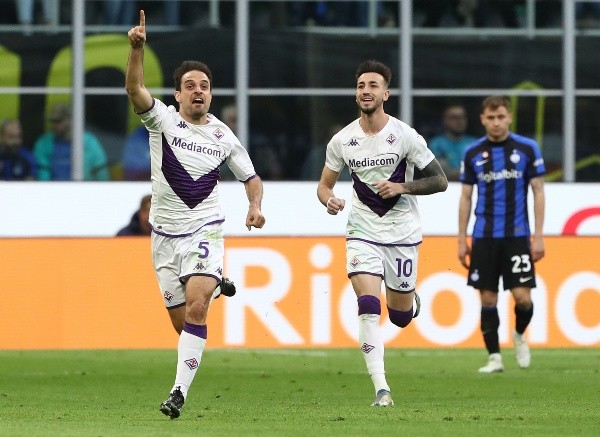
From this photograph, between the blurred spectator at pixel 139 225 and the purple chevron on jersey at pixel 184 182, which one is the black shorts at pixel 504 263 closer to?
the purple chevron on jersey at pixel 184 182

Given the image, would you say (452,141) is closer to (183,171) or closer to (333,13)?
(333,13)

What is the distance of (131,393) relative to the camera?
12.3 metres

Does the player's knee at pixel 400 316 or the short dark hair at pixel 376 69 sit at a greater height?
the short dark hair at pixel 376 69

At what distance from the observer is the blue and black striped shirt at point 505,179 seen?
46.9 feet

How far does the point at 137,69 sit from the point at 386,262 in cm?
237

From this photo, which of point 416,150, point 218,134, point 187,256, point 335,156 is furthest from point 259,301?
point 187,256

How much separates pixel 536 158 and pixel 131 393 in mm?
4016

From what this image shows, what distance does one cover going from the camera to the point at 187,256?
424 inches

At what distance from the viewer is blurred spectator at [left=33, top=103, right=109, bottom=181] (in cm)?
2252

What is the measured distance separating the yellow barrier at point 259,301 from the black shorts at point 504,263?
8.68 ft

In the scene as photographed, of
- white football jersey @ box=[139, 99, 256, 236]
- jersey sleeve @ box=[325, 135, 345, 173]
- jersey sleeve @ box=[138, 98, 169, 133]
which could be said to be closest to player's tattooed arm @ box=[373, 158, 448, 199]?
A: jersey sleeve @ box=[325, 135, 345, 173]

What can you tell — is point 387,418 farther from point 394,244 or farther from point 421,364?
point 421,364

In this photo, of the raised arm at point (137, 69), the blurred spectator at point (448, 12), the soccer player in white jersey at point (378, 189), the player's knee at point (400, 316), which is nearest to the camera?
the raised arm at point (137, 69)

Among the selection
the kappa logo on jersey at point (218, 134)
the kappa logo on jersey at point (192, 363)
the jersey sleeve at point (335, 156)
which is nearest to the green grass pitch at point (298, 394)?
the kappa logo on jersey at point (192, 363)
